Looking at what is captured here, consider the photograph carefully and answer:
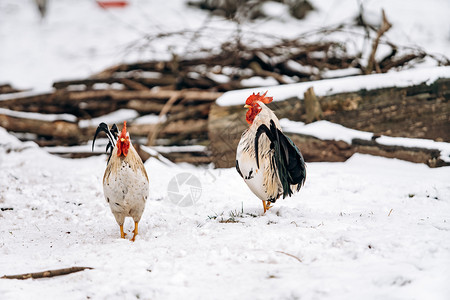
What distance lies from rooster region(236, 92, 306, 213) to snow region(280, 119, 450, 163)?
1.95 m

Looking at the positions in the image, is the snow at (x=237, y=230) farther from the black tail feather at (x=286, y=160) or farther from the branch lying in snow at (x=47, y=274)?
the black tail feather at (x=286, y=160)

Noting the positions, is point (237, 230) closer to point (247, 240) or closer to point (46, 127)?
point (247, 240)

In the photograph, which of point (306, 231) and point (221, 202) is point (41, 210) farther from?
point (306, 231)

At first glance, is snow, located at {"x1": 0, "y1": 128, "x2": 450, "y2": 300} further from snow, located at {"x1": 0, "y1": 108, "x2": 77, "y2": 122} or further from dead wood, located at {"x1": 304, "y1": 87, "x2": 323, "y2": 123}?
snow, located at {"x1": 0, "y1": 108, "x2": 77, "y2": 122}

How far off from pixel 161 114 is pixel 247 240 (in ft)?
14.6

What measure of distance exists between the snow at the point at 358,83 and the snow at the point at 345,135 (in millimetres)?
445

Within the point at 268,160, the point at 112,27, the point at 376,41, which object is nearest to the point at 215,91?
the point at 376,41

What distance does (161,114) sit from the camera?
6.73 m

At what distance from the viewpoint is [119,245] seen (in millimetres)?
2857

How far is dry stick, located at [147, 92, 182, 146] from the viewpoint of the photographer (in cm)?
673

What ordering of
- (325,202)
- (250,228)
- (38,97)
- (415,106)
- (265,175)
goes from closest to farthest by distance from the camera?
(250,228) < (265,175) < (325,202) < (415,106) < (38,97)

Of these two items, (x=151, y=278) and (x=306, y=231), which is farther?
(x=306, y=231)

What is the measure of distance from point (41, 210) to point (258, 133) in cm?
261

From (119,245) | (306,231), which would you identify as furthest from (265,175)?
(119,245)
